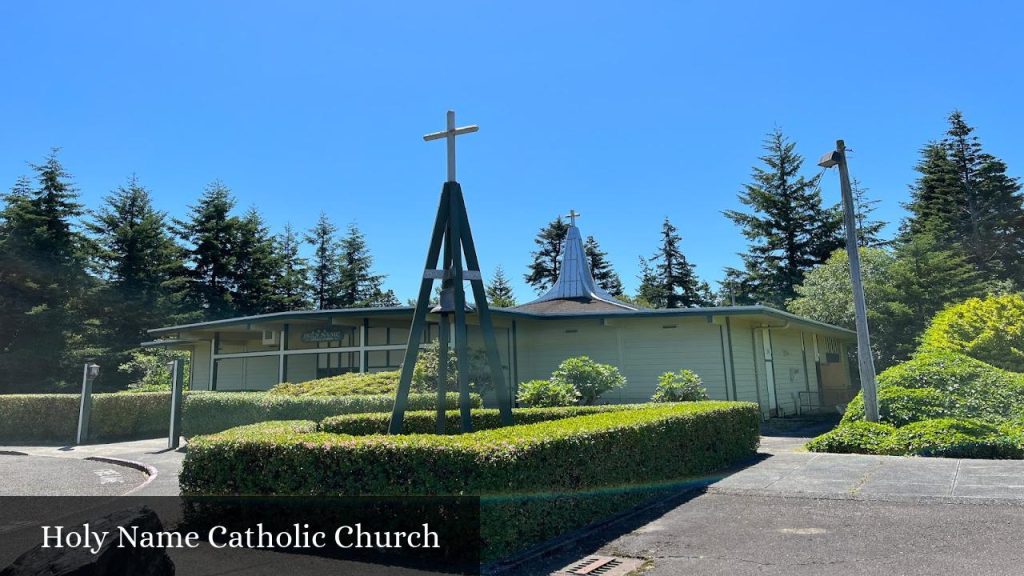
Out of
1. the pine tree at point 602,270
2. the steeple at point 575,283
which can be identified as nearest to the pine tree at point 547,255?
the pine tree at point 602,270

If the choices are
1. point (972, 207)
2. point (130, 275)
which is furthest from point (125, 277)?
point (972, 207)

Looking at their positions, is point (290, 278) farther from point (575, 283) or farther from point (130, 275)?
point (575, 283)

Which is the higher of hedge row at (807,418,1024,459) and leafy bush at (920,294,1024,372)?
leafy bush at (920,294,1024,372)

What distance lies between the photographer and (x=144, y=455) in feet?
39.5

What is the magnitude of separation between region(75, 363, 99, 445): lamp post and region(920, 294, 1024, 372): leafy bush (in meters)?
21.2

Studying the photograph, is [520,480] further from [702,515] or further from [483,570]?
[702,515]

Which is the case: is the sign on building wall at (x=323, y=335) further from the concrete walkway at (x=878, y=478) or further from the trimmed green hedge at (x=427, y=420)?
the concrete walkway at (x=878, y=478)

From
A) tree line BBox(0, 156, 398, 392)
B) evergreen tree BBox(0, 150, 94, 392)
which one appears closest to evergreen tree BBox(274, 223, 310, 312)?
tree line BBox(0, 156, 398, 392)

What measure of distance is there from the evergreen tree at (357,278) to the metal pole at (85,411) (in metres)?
25.7

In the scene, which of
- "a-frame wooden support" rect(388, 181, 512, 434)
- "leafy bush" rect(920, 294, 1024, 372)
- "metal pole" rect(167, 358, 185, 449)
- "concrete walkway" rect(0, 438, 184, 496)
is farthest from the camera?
"leafy bush" rect(920, 294, 1024, 372)

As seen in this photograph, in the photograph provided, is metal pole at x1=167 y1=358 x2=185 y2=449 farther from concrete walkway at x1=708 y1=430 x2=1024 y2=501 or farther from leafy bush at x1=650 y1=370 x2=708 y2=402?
concrete walkway at x1=708 y1=430 x2=1024 y2=501

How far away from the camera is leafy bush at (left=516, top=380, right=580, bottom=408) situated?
12977mm

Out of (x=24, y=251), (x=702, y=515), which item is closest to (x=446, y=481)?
(x=702, y=515)

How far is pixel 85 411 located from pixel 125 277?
1967 centimetres
